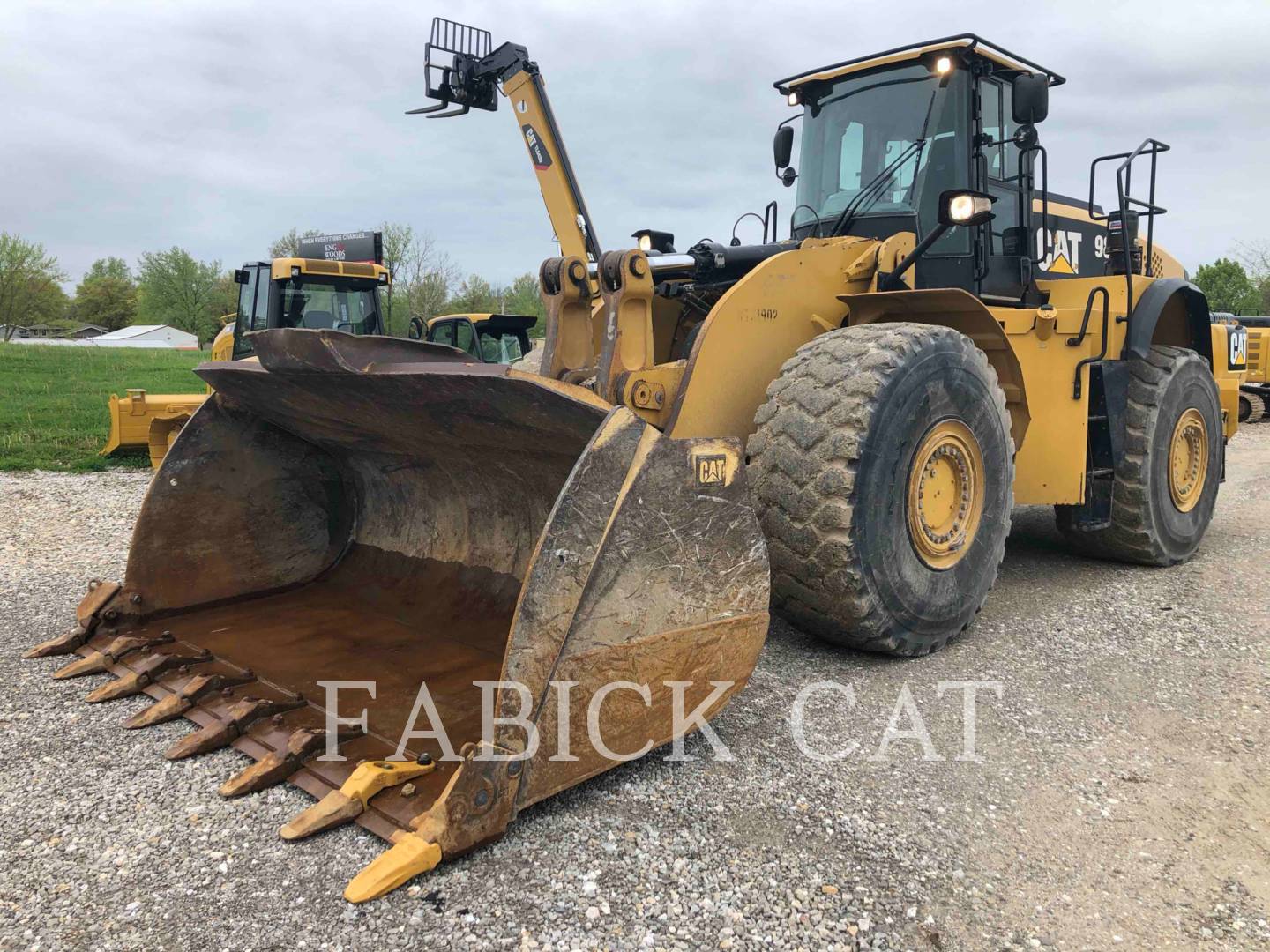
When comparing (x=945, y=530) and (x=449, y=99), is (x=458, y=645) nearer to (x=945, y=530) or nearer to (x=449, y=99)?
(x=945, y=530)

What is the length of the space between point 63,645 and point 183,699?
1045mm

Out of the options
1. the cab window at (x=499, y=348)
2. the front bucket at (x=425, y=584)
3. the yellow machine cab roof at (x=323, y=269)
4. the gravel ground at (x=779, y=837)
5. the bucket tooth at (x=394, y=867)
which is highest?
the yellow machine cab roof at (x=323, y=269)

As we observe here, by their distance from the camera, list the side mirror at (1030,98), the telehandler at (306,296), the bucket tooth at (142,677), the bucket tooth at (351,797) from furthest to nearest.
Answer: the telehandler at (306,296) < the side mirror at (1030,98) < the bucket tooth at (142,677) < the bucket tooth at (351,797)

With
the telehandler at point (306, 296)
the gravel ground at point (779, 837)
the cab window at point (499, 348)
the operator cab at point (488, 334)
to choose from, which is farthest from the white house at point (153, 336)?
the gravel ground at point (779, 837)

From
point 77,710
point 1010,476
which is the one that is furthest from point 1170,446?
point 77,710

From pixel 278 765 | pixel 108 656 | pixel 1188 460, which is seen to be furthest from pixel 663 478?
pixel 1188 460

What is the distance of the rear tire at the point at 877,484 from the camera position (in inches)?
144

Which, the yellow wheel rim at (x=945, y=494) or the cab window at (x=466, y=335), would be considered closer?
the yellow wheel rim at (x=945, y=494)

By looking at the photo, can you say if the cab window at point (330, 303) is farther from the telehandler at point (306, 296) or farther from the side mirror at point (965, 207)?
the side mirror at point (965, 207)

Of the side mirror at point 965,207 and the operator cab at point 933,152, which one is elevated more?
the operator cab at point 933,152

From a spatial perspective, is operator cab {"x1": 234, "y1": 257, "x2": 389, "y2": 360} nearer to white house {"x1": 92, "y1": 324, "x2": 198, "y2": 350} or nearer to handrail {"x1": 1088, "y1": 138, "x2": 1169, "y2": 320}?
handrail {"x1": 1088, "y1": 138, "x2": 1169, "y2": 320}

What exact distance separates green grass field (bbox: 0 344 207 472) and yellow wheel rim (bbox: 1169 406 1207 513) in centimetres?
999

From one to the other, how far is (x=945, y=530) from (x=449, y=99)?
639 cm

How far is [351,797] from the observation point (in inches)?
103
